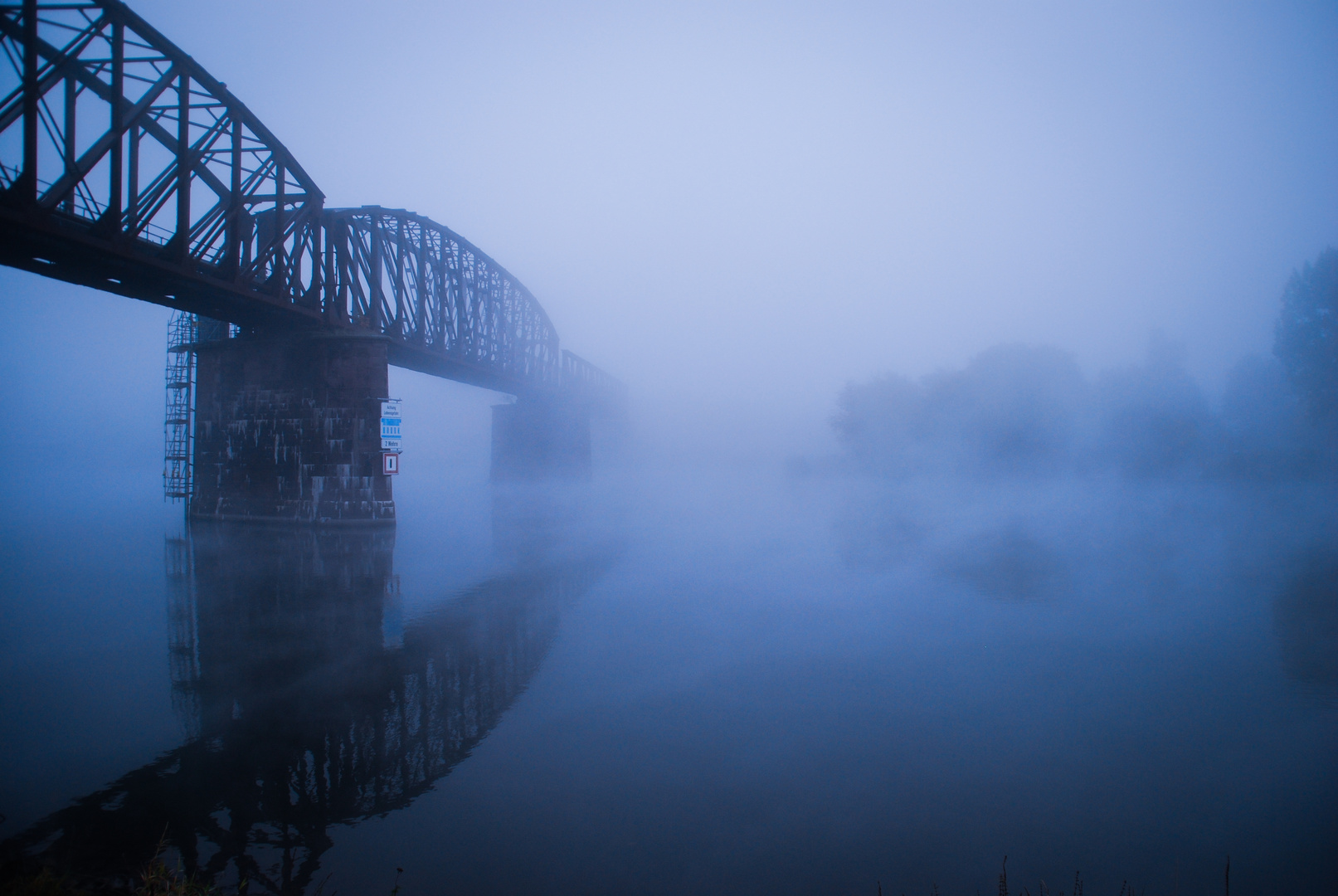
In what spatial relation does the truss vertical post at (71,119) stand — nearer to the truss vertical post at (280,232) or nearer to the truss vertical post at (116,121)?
the truss vertical post at (116,121)

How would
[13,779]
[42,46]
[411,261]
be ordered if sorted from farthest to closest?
[411,261] < [42,46] < [13,779]

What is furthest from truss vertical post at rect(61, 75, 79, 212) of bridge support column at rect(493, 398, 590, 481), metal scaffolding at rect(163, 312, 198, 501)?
bridge support column at rect(493, 398, 590, 481)

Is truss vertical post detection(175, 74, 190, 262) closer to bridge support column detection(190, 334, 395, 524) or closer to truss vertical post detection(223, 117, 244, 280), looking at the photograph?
truss vertical post detection(223, 117, 244, 280)

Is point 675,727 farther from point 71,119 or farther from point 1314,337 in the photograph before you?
point 1314,337

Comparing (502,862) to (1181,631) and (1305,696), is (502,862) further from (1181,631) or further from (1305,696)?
(1181,631)

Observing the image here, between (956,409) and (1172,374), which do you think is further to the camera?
(956,409)

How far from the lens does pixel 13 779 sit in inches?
237

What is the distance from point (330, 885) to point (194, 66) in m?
24.3

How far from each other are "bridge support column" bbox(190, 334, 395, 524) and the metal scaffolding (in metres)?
5.22

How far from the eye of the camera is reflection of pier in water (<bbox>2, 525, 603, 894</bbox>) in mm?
4996

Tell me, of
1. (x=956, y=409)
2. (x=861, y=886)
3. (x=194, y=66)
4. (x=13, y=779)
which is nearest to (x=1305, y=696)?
(x=861, y=886)

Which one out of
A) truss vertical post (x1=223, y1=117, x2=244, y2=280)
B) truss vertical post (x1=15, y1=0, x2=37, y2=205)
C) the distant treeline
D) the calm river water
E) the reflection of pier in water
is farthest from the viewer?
the distant treeline

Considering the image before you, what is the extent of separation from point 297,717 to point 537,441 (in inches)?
2189

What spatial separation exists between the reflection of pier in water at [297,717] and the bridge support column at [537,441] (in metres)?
44.9
